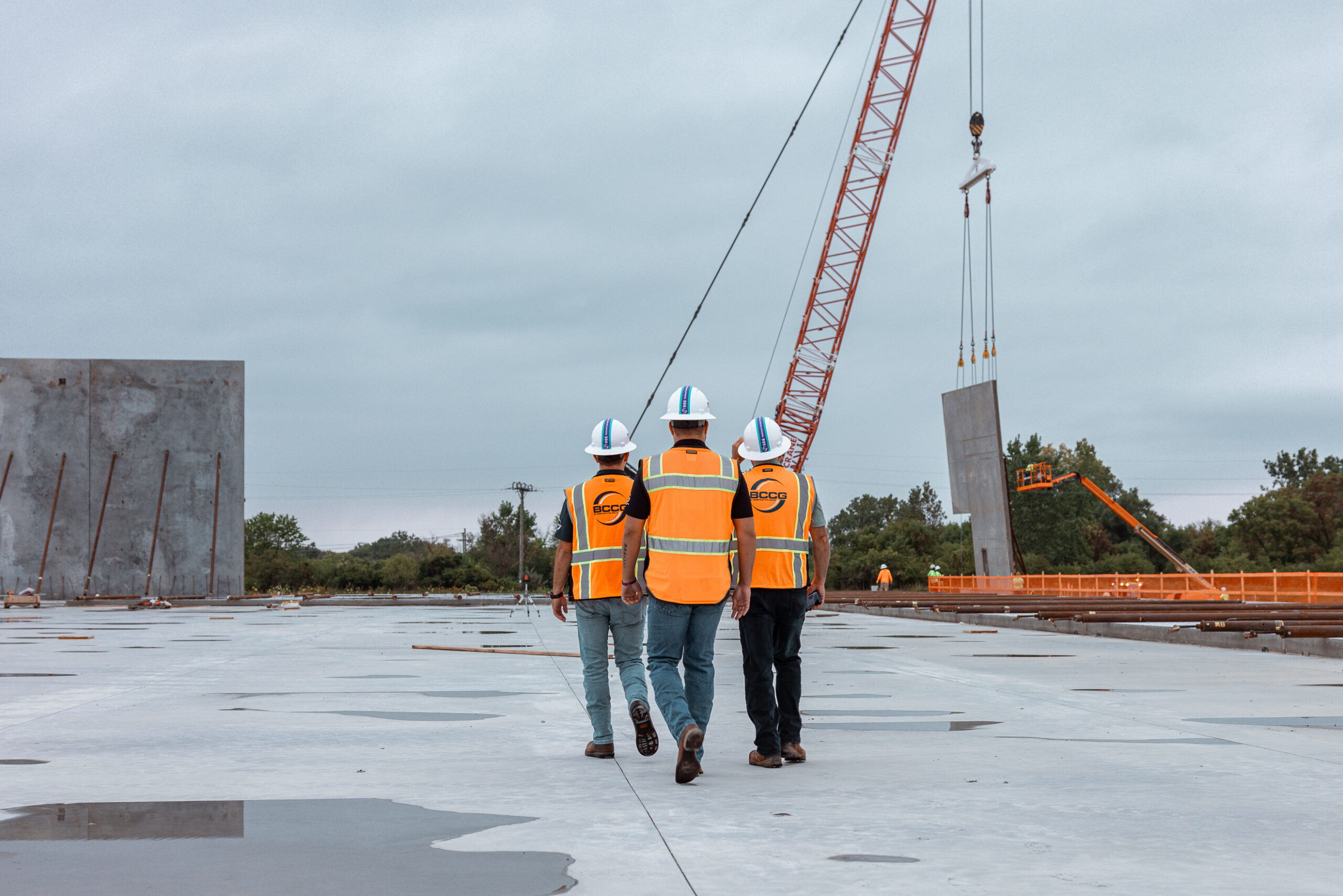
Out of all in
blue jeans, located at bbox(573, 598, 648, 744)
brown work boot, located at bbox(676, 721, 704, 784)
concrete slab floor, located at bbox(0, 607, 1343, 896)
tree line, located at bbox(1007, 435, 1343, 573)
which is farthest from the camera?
tree line, located at bbox(1007, 435, 1343, 573)

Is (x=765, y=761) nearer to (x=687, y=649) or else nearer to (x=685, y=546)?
(x=687, y=649)

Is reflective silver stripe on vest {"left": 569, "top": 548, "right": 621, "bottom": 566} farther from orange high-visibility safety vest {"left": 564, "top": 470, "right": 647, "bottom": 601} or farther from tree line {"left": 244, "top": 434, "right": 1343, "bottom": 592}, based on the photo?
tree line {"left": 244, "top": 434, "right": 1343, "bottom": 592}

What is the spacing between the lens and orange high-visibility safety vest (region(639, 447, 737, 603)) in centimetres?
655

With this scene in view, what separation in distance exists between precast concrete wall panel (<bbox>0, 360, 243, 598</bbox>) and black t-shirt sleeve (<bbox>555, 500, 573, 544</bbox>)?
143ft

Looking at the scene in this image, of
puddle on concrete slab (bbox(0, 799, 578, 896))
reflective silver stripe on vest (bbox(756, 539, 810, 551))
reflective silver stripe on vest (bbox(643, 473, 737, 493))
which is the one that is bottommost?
puddle on concrete slab (bbox(0, 799, 578, 896))

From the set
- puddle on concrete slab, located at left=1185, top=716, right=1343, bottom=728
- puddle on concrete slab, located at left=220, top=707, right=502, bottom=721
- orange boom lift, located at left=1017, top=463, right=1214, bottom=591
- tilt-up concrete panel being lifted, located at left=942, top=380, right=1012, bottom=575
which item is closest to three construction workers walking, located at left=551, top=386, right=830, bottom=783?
puddle on concrete slab, located at left=220, top=707, right=502, bottom=721

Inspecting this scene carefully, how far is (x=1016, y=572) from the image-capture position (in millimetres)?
58812

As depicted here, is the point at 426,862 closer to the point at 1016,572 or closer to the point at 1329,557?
the point at 1016,572

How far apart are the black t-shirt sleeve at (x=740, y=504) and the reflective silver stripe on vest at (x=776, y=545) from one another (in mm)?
405

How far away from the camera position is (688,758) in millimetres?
5758

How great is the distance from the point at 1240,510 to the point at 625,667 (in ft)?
297

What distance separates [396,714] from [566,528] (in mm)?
2366

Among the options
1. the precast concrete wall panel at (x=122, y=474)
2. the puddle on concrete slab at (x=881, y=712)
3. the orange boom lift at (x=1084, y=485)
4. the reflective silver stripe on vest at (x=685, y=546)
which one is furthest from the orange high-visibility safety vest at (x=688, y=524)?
the orange boom lift at (x=1084, y=485)

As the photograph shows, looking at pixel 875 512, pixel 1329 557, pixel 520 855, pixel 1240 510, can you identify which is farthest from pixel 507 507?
pixel 520 855
